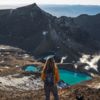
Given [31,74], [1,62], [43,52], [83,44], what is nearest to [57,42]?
[43,52]

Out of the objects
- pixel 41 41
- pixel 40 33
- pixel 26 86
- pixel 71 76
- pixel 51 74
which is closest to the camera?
pixel 51 74

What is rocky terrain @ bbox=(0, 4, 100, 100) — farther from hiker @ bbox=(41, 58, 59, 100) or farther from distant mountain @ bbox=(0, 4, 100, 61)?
hiker @ bbox=(41, 58, 59, 100)

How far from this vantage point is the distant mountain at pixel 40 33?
111562 millimetres

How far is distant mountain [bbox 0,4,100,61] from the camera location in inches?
4392

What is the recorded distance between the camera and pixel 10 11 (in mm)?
131500

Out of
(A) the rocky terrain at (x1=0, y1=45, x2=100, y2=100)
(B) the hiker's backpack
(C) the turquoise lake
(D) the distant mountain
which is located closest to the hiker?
(B) the hiker's backpack

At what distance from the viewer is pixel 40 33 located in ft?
395

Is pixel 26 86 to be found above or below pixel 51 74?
below

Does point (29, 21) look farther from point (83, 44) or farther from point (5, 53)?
point (5, 53)

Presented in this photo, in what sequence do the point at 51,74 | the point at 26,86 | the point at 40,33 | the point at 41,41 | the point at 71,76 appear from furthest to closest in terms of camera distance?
the point at 40,33
the point at 41,41
the point at 71,76
the point at 26,86
the point at 51,74

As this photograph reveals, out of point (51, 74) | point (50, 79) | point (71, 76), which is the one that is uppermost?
point (51, 74)

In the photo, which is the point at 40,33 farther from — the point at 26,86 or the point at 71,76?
the point at 26,86

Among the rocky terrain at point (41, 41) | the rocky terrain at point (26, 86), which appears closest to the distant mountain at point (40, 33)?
the rocky terrain at point (41, 41)

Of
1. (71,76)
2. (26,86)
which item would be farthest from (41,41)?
(26,86)
